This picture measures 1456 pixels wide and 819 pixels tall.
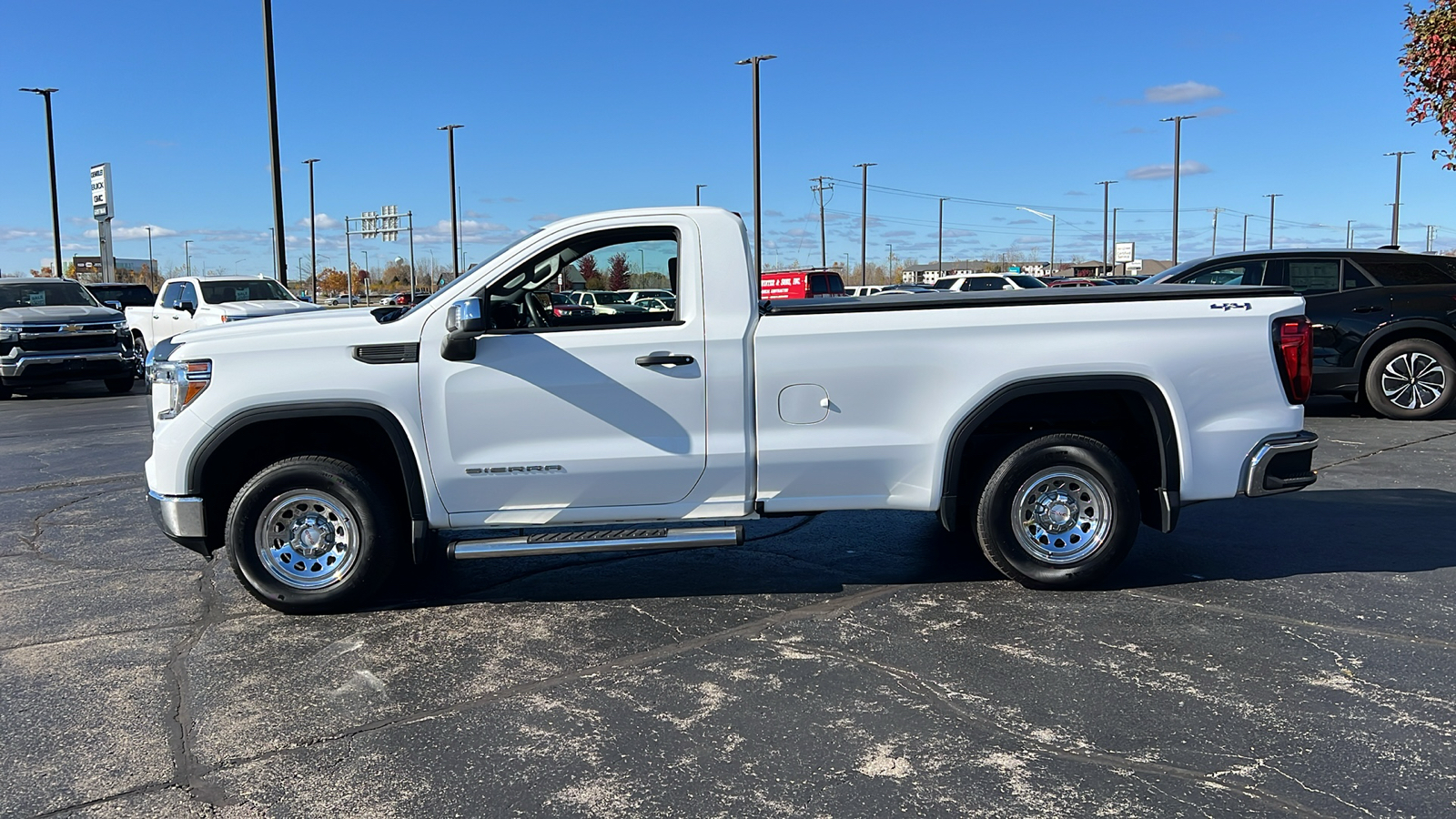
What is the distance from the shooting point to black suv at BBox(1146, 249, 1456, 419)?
11.6m

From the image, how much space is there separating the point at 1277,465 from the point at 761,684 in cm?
295

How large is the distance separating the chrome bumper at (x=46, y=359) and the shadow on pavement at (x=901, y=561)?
43.2 feet

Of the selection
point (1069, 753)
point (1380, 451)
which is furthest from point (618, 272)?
point (1380, 451)

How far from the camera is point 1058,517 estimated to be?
573cm

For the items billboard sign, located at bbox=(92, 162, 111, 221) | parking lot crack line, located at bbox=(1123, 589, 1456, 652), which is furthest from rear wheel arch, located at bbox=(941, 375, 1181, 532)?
billboard sign, located at bbox=(92, 162, 111, 221)

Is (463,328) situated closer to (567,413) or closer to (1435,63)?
(567,413)

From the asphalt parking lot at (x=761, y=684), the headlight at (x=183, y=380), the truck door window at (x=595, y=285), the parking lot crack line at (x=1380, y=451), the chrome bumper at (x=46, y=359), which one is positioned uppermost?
the truck door window at (x=595, y=285)

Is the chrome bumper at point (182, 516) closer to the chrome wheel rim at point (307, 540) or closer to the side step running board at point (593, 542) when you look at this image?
the chrome wheel rim at point (307, 540)

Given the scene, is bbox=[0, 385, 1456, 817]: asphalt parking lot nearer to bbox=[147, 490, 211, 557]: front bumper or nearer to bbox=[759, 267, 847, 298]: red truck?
bbox=[147, 490, 211, 557]: front bumper

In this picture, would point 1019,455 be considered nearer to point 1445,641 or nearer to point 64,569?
point 1445,641

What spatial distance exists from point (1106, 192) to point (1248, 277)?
69.0 meters

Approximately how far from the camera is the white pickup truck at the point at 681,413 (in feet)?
→ 17.7

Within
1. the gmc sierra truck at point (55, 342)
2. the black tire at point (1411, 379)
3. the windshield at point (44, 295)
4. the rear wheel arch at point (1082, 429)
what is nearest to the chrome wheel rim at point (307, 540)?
the rear wheel arch at point (1082, 429)

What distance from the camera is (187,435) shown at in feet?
17.7
